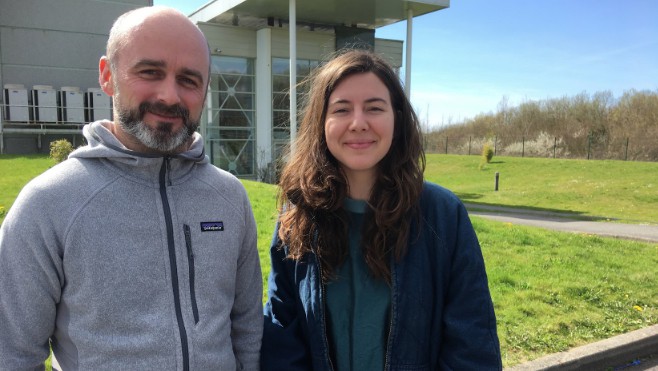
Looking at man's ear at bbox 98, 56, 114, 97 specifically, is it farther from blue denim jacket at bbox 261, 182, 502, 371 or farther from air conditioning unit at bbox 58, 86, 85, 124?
air conditioning unit at bbox 58, 86, 85, 124

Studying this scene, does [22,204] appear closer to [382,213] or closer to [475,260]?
[382,213]

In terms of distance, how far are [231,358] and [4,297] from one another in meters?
0.81

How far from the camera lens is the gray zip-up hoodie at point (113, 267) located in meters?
1.58

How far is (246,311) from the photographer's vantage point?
2078 mm

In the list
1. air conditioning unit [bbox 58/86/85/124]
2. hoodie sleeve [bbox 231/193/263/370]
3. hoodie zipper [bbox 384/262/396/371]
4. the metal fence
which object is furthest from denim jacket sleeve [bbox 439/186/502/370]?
the metal fence

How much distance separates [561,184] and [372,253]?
26.3 metres

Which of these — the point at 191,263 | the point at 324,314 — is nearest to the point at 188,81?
the point at 191,263

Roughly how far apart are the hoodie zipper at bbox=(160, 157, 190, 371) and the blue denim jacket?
0.53 metres

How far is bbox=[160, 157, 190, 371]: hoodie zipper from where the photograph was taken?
66.7 inches

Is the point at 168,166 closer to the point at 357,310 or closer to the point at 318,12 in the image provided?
the point at 357,310

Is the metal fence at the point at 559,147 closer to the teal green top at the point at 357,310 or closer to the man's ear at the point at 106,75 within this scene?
the teal green top at the point at 357,310

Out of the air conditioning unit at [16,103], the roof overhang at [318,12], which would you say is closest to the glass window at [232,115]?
the roof overhang at [318,12]

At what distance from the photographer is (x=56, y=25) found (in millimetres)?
27031

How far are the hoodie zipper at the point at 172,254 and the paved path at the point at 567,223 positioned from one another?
10.7 m
